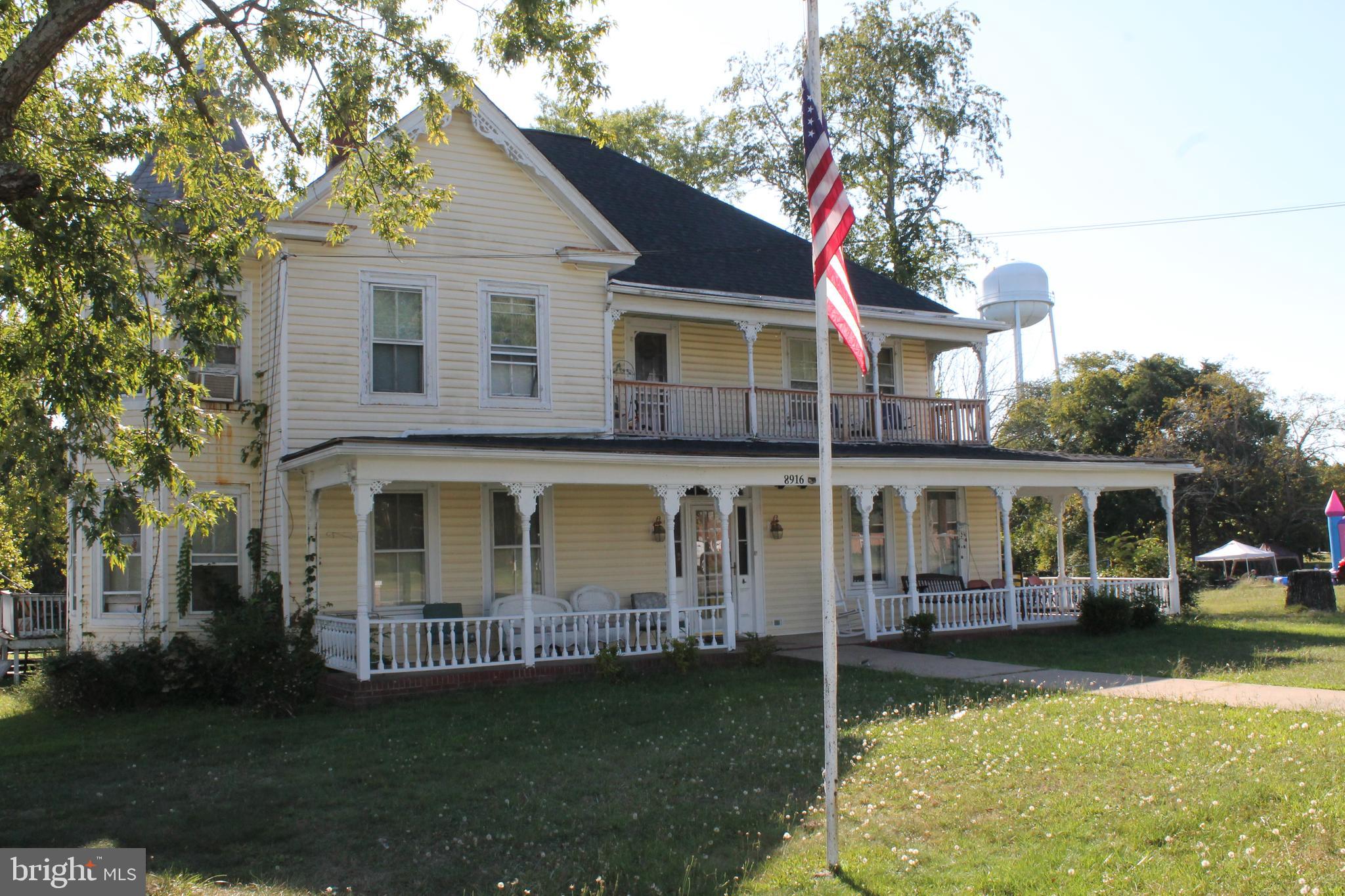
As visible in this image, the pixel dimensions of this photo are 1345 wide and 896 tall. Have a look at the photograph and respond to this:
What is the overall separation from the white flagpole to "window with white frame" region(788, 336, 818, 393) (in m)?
13.6

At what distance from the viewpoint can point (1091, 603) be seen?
63.6 feet

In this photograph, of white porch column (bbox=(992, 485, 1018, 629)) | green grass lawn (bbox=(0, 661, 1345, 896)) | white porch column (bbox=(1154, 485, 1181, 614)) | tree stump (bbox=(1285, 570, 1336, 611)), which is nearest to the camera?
green grass lawn (bbox=(0, 661, 1345, 896))

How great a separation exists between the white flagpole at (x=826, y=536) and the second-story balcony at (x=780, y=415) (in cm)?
1008

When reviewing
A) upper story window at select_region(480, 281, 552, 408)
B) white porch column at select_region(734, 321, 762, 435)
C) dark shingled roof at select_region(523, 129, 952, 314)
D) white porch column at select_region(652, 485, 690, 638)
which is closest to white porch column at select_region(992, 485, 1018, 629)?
dark shingled roof at select_region(523, 129, 952, 314)

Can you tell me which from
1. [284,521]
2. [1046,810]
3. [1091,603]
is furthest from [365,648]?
[1091,603]

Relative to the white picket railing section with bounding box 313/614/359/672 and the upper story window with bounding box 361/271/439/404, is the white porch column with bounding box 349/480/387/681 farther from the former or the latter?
the upper story window with bounding box 361/271/439/404

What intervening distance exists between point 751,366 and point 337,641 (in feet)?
26.3

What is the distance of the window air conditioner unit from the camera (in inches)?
626

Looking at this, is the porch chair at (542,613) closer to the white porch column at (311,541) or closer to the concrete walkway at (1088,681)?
the white porch column at (311,541)

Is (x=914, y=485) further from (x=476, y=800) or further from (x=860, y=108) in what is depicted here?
(x=860, y=108)

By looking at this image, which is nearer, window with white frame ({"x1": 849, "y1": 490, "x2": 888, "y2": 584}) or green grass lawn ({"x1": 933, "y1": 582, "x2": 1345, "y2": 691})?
green grass lawn ({"x1": 933, "y1": 582, "x2": 1345, "y2": 691})

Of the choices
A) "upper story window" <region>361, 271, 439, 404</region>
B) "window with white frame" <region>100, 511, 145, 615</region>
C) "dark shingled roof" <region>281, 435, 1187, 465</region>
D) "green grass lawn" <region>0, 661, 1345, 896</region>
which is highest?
"upper story window" <region>361, 271, 439, 404</region>

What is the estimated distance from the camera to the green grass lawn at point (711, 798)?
6.46 m

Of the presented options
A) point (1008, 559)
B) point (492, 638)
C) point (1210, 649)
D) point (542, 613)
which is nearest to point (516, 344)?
point (542, 613)
